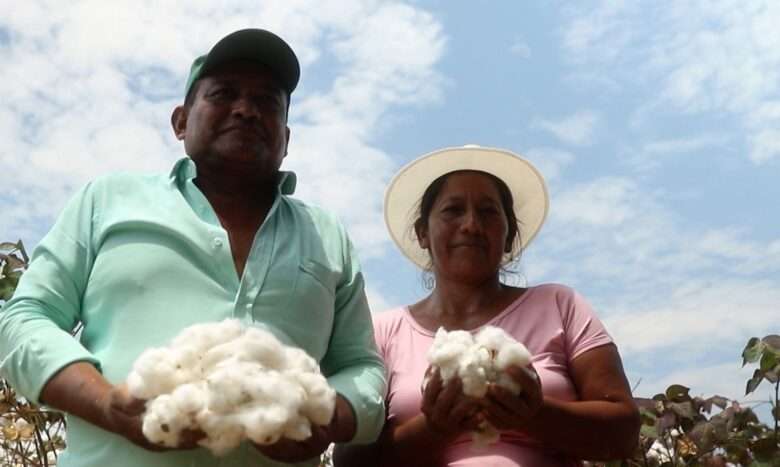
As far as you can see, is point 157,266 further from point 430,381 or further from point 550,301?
point 550,301

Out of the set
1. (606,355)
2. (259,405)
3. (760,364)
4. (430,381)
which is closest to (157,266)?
(259,405)

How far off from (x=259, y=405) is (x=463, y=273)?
1254mm

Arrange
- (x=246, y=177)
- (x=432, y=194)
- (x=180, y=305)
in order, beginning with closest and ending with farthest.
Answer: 1. (x=180, y=305)
2. (x=246, y=177)
3. (x=432, y=194)

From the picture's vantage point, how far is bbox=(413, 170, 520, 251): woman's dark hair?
9.61ft

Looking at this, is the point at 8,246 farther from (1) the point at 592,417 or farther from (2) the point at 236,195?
(1) the point at 592,417

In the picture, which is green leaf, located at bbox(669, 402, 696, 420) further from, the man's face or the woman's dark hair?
the man's face

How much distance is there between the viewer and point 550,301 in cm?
264

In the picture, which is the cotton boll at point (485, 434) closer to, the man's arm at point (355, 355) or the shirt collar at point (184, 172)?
the man's arm at point (355, 355)

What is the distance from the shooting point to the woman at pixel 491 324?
2215mm

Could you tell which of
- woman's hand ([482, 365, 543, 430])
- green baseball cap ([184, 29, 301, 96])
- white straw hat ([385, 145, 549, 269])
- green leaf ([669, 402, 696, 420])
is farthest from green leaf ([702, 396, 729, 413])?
green baseball cap ([184, 29, 301, 96])

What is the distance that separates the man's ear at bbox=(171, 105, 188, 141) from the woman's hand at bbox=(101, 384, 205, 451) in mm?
909

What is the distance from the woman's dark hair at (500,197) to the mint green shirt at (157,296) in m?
0.76

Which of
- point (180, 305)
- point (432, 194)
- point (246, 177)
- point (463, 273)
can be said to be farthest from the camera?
point (432, 194)

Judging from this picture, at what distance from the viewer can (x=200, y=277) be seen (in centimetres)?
200
